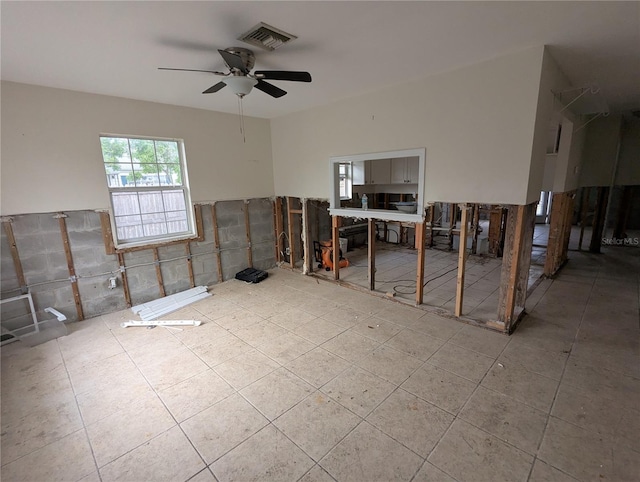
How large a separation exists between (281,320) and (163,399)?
1658 millimetres

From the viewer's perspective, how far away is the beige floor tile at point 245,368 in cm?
272

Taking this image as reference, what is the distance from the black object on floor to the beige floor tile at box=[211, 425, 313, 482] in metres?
3.45

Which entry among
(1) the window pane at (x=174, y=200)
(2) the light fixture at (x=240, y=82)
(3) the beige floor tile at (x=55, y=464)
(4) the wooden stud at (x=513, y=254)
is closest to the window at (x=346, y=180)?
(1) the window pane at (x=174, y=200)

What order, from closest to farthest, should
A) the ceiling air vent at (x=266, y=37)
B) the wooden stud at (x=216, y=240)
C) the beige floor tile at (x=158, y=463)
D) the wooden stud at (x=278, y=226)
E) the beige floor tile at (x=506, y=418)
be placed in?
the beige floor tile at (x=158, y=463)
the beige floor tile at (x=506, y=418)
the ceiling air vent at (x=266, y=37)
the wooden stud at (x=216, y=240)
the wooden stud at (x=278, y=226)

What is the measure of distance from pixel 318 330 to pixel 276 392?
3.73ft

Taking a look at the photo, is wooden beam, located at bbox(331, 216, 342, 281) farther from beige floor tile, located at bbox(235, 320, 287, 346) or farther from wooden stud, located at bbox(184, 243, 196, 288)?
wooden stud, located at bbox(184, 243, 196, 288)

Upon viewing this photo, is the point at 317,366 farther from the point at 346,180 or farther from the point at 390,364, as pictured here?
the point at 346,180

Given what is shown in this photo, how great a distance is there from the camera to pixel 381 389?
2.54 meters

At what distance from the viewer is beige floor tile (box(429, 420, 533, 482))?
5.84ft

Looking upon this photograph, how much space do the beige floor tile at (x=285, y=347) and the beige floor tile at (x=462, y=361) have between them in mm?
1354

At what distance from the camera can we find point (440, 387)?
254 centimetres

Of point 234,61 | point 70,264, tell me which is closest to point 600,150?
point 234,61

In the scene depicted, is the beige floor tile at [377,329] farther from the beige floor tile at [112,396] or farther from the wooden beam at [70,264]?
the wooden beam at [70,264]

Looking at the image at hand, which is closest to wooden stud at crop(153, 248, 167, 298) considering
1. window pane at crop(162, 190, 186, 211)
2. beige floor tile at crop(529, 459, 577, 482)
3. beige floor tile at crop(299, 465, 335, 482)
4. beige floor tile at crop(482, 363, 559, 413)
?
window pane at crop(162, 190, 186, 211)
